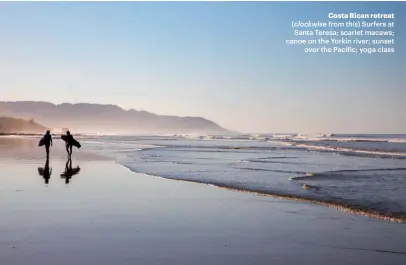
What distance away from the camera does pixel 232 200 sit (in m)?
11.2

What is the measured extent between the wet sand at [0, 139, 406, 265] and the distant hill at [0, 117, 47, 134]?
13116cm

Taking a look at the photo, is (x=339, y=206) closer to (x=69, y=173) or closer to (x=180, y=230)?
(x=180, y=230)

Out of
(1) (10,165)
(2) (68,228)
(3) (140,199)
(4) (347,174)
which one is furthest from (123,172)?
(2) (68,228)

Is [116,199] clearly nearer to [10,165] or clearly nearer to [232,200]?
[232,200]

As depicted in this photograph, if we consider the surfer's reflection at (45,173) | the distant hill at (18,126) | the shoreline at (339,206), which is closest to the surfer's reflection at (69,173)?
A: the surfer's reflection at (45,173)

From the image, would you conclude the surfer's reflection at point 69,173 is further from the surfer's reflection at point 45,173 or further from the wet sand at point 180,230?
the wet sand at point 180,230

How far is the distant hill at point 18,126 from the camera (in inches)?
5344

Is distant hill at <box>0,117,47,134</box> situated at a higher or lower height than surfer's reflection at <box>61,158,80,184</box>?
higher

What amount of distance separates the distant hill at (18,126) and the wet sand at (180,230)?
430ft

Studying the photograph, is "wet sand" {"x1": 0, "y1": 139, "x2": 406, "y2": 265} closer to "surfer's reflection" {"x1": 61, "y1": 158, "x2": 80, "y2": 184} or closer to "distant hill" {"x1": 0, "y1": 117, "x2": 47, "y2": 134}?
"surfer's reflection" {"x1": 61, "y1": 158, "x2": 80, "y2": 184}

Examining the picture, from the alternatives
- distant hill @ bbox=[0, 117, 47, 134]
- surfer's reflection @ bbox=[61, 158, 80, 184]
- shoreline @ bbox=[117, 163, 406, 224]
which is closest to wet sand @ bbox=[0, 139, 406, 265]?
shoreline @ bbox=[117, 163, 406, 224]

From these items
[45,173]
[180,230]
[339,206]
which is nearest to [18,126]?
[45,173]

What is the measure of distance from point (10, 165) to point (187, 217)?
13194mm

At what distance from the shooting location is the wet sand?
21.1ft
